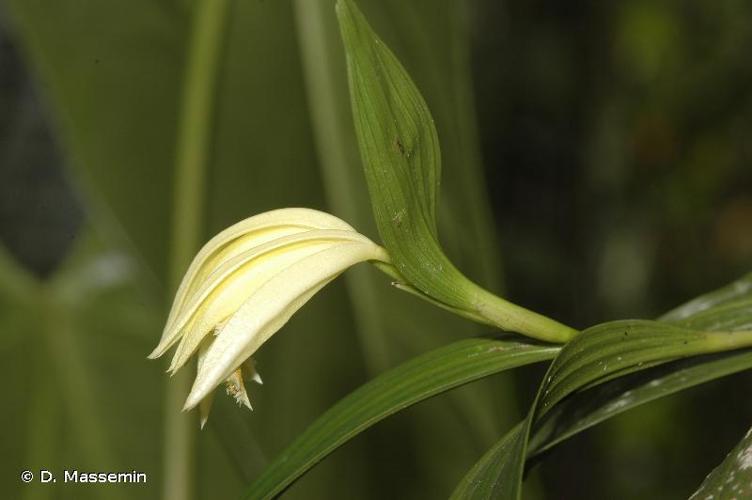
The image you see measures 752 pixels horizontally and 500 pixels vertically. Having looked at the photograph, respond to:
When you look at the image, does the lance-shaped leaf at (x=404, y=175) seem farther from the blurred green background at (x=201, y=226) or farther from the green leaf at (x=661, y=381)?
the blurred green background at (x=201, y=226)

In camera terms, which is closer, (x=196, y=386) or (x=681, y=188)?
(x=196, y=386)

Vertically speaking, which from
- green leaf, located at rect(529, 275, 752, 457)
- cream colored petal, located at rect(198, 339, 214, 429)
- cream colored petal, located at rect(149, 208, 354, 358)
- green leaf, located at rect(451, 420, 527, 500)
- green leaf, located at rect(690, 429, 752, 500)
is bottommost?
Result: green leaf, located at rect(690, 429, 752, 500)

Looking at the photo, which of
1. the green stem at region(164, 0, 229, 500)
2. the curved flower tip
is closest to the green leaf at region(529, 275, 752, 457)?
the curved flower tip

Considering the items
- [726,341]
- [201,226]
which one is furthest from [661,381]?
[201,226]

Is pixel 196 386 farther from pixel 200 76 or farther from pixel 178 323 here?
pixel 200 76


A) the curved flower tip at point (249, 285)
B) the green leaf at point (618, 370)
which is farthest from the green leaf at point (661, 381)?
the curved flower tip at point (249, 285)

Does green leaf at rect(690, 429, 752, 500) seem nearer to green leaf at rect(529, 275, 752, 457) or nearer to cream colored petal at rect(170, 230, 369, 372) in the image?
green leaf at rect(529, 275, 752, 457)

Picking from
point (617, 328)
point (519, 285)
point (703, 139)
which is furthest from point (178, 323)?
point (703, 139)
